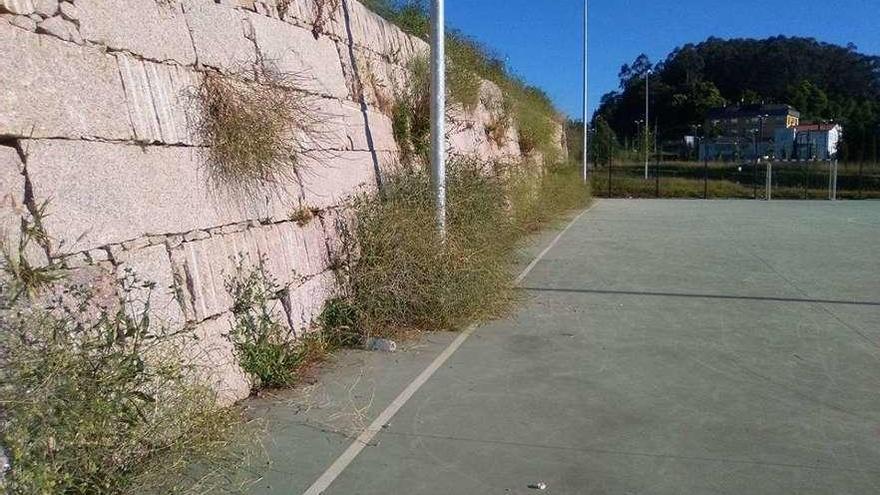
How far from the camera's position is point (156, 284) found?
17.0 feet

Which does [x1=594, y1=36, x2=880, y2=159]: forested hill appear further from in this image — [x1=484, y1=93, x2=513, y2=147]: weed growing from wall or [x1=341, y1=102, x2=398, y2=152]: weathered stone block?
[x1=341, y1=102, x2=398, y2=152]: weathered stone block

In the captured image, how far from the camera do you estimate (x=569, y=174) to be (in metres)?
30.0

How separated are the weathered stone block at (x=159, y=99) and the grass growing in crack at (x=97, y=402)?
123 centimetres

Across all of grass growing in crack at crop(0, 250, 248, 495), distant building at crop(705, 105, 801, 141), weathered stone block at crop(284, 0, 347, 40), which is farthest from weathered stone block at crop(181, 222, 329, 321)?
distant building at crop(705, 105, 801, 141)

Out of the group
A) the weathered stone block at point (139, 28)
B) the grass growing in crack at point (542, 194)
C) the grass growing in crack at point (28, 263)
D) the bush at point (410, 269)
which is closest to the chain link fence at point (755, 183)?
the grass growing in crack at point (542, 194)

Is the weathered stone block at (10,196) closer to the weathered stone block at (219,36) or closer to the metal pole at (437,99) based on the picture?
the weathered stone block at (219,36)

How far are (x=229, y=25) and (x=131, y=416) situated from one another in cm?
388

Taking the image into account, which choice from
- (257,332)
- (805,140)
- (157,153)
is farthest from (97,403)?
(805,140)

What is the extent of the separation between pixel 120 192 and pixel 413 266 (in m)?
3.82

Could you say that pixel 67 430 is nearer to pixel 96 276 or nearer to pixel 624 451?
pixel 96 276

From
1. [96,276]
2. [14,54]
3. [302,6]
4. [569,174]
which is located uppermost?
[302,6]

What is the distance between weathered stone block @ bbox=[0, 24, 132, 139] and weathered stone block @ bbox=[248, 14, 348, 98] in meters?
2.36

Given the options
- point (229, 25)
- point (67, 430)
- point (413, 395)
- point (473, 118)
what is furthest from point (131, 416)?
point (473, 118)

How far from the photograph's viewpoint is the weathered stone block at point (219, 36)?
6316mm
